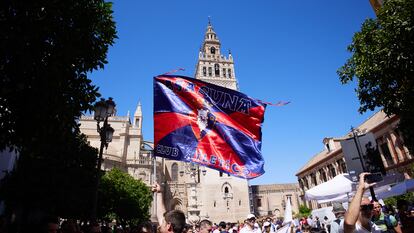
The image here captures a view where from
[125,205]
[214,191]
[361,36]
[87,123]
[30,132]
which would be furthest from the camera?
[87,123]

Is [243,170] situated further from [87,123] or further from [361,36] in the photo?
[87,123]

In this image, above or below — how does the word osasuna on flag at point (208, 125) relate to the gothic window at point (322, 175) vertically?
below

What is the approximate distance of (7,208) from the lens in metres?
16.5

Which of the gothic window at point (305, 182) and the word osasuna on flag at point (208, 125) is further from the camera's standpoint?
the gothic window at point (305, 182)

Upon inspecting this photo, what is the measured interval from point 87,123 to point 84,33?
168ft

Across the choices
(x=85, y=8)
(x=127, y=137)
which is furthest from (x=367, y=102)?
(x=127, y=137)

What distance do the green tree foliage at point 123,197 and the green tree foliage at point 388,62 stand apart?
25631mm

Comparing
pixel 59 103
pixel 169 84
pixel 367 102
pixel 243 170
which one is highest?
pixel 367 102

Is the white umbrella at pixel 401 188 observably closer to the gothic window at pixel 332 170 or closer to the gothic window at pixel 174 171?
the gothic window at pixel 332 170

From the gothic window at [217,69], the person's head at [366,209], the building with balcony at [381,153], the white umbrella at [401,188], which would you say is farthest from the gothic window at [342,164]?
the person's head at [366,209]

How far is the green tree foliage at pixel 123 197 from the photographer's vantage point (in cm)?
3225

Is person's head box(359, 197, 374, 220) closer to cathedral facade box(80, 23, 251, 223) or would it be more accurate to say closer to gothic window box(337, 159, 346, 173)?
gothic window box(337, 159, 346, 173)

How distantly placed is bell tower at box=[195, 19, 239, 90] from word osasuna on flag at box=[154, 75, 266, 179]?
51.7 m

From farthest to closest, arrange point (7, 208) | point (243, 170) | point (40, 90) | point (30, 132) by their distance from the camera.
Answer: point (7, 208) < point (30, 132) < point (40, 90) < point (243, 170)
